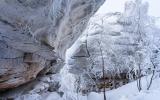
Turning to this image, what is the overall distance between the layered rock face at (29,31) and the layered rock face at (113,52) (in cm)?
885

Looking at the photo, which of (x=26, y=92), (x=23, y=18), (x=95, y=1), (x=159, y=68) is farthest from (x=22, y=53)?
(x=159, y=68)

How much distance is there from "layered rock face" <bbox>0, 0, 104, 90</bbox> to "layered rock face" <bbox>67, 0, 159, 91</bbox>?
8852 mm

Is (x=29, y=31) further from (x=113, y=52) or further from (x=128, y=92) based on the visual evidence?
(x=113, y=52)

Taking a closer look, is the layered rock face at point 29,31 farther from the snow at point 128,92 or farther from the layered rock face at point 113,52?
the layered rock face at point 113,52

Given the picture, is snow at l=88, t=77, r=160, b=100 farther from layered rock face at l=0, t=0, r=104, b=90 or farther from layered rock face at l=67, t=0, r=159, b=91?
layered rock face at l=0, t=0, r=104, b=90

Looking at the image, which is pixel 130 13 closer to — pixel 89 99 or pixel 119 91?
pixel 119 91

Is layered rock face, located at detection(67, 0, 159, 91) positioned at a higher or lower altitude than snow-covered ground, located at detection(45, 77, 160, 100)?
higher

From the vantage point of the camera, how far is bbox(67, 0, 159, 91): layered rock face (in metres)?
19.3

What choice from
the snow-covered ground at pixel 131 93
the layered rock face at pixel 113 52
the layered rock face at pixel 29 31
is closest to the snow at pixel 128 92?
the snow-covered ground at pixel 131 93

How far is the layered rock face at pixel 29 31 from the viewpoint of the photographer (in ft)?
23.3

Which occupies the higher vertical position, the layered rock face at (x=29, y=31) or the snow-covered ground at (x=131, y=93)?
the layered rock face at (x=29, y=31)

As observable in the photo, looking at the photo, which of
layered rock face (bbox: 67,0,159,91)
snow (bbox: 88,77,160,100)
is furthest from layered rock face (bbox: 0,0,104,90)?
layered rock face (bbox: 67,0,159,91)

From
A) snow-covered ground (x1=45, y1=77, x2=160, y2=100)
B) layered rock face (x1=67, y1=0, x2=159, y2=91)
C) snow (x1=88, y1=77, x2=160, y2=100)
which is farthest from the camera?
layered rock face (x1=67, y1=0, x2=159, y2=91)

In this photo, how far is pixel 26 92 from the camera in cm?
1096
